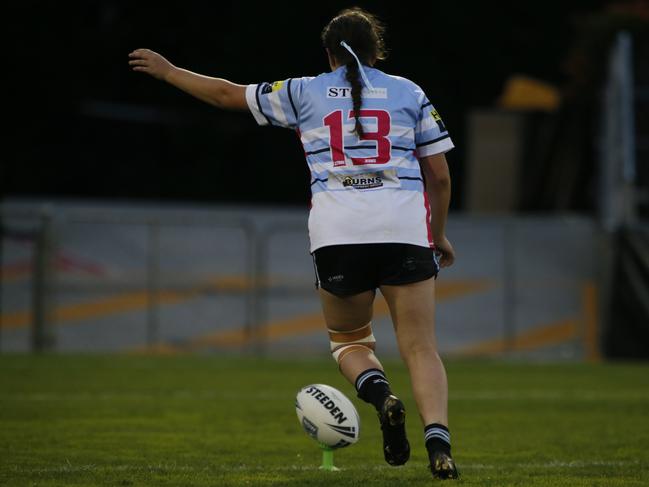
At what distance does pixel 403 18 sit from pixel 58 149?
7.48 m

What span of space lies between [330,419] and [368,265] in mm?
724

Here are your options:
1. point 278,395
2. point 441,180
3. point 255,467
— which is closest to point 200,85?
point 441,180

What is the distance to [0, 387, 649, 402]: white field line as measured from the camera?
11.4m

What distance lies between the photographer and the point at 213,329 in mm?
19859

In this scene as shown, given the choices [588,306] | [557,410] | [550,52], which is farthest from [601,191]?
[550,52]

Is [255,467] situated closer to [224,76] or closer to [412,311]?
[412,311]

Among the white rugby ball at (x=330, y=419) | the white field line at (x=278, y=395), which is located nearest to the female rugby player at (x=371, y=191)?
the white rugby ball at (x=330, y=419)

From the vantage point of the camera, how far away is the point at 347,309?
6.48 m

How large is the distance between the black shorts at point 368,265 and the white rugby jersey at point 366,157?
36 mm

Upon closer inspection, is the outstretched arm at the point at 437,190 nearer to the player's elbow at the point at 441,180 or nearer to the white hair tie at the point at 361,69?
the player's elbow at the point at 441,180

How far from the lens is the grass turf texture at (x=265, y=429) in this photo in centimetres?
668

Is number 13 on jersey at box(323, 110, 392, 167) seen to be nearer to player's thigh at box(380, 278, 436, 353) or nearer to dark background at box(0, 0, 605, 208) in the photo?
player's thigh at box(380, 278, 436, 353)

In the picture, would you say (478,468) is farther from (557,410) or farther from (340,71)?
(557,410)

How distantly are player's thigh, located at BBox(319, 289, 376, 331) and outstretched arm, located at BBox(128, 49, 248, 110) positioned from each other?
990 mm
